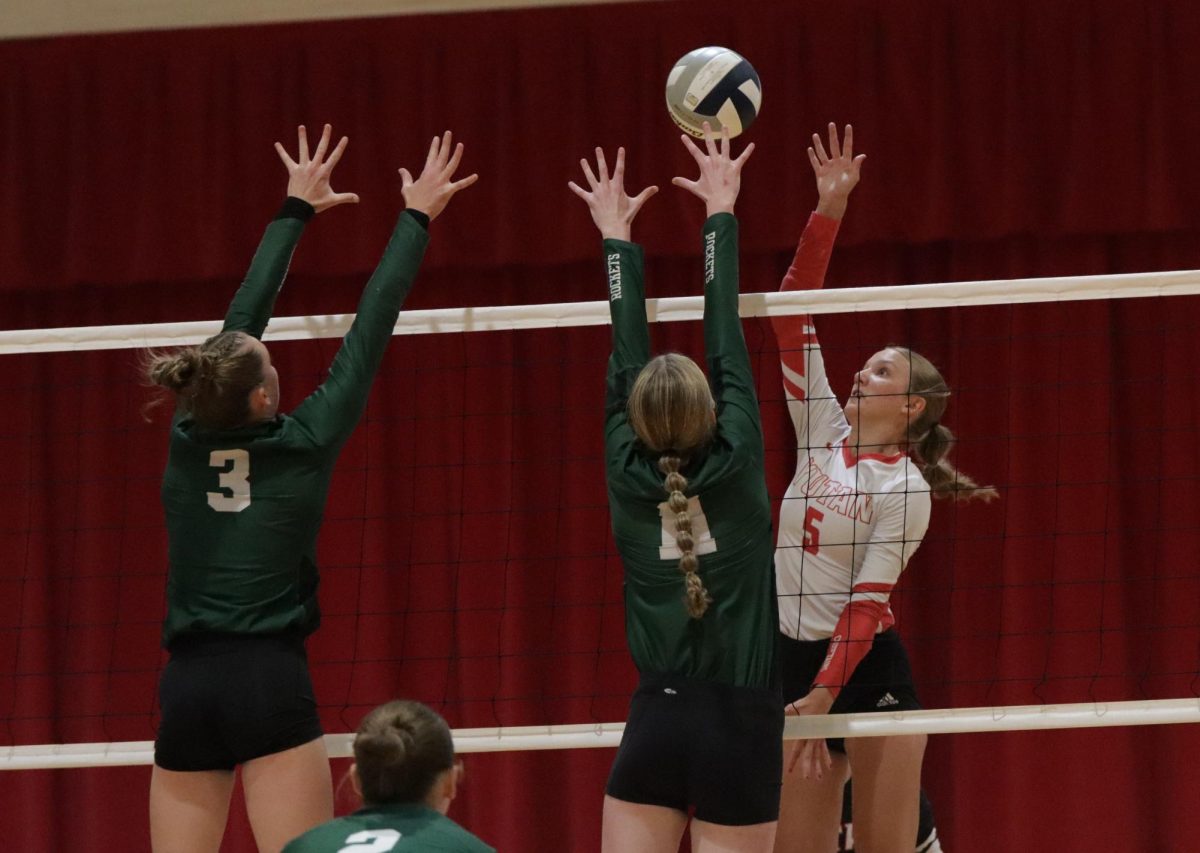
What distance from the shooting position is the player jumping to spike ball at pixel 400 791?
2.59 meters

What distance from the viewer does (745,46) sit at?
21.4 feet

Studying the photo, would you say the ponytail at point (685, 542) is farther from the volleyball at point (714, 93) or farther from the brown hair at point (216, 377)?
the volleyball at point (714, 93)

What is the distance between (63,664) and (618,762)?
202 inches

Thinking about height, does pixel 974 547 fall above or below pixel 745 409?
below

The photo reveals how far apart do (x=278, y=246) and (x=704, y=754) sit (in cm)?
170

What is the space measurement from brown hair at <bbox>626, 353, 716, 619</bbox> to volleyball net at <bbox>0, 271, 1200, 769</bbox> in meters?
3.34

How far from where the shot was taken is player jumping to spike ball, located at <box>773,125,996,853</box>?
389 cm

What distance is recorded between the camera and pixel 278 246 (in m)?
3.57

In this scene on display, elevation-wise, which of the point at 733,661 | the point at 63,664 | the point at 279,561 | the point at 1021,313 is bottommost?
the point at 63,664

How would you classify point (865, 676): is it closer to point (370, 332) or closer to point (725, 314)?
point (725, 314)

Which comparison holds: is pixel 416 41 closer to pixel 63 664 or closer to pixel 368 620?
pixel 368 620

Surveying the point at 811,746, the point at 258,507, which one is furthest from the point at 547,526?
the point at 258,507

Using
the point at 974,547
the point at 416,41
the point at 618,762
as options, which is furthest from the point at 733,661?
the point at 416,41

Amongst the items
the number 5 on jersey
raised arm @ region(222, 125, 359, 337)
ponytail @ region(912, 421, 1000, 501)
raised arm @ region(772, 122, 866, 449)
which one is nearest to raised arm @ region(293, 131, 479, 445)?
raised arm @ region(222, 125, 359, 337)
